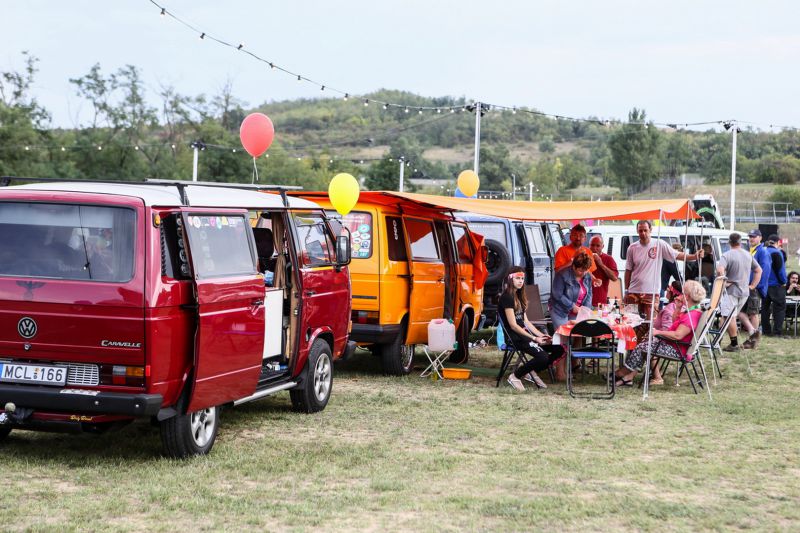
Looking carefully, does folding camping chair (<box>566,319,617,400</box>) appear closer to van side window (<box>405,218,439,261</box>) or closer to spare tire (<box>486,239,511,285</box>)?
van side window (<box>405,218,439,261</box>)

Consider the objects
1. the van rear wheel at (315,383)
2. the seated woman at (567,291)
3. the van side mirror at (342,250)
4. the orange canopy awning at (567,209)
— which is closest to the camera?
the van rear wheel at (315,383)

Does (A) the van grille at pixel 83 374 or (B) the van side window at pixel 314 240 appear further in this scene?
(B) the van side window at pixel 314 240

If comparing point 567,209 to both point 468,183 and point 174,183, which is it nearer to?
point 174,183

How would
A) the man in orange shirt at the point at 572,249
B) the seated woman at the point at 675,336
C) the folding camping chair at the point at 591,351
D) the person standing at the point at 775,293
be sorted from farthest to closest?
the person standing at the point at 775,293 < the man in orange shirt at the point at 572,249 < the seated woman at the point at 675,336 < the folding camping chair at the point at 591,351

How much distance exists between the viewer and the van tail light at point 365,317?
11305 millimetres

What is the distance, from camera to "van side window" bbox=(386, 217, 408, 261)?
11430mm

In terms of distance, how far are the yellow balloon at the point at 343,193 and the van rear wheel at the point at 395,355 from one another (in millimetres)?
1599

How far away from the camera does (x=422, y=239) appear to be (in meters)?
12.2

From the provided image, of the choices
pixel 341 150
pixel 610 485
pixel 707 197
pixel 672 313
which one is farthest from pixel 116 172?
pixel 610 485

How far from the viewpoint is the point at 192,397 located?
682 centimetres

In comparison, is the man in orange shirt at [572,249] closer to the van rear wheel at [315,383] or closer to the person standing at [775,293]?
the van rear wheel at [315,383]

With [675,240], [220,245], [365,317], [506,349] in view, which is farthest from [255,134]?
[675,240]

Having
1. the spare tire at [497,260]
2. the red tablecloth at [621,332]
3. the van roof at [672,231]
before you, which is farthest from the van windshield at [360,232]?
the van roof at [672,231]

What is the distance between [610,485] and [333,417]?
10.4ft
